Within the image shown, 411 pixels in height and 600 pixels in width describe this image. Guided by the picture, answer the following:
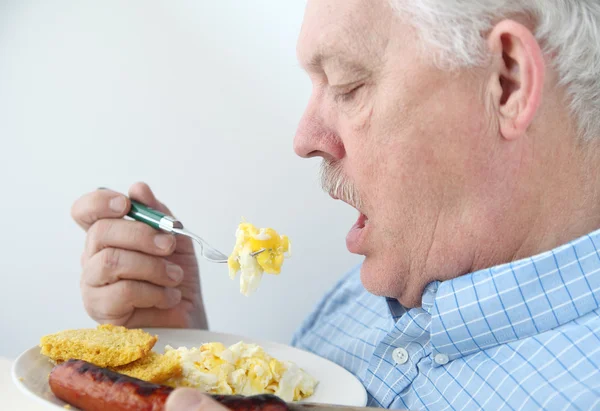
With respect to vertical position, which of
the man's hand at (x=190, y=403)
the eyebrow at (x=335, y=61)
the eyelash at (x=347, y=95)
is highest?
the eyebrow at (x=335, y=61)

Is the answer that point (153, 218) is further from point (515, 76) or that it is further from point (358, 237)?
point (515, 76)

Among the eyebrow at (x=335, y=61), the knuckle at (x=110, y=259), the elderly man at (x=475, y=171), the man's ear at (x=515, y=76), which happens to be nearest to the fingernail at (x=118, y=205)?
the knuckle at (x=110, y=259)

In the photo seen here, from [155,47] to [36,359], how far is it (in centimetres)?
121

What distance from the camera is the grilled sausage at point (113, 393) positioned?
1.03 meters

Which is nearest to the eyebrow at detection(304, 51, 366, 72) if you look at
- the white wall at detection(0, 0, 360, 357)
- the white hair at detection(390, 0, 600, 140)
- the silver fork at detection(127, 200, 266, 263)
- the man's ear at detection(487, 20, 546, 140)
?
the white hair at detection(390, 0, 600, 140)

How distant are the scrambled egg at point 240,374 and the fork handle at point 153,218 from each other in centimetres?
41

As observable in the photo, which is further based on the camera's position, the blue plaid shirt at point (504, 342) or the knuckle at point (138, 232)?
the knuckle at point (138, 232)

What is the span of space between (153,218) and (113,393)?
2.43 feet

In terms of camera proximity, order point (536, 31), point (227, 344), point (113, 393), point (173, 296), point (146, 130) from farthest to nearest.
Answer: point (146, 130), point (173, 296), point (227, 344), point (536, 31), point (113, 393)

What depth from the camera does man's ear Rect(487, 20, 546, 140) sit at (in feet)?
4.05

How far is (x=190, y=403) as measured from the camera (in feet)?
3.05

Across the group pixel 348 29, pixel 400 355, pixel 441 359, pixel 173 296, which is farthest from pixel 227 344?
pixel 348 29

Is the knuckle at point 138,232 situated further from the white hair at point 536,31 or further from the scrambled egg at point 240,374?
the white hair at point 536,31

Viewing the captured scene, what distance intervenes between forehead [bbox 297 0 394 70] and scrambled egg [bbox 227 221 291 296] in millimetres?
378
